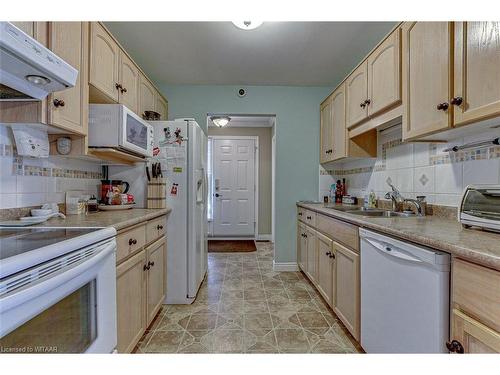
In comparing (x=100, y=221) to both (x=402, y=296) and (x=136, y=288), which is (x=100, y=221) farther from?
(x=402, y=296)

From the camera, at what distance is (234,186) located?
5.11m

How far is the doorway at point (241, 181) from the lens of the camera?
507cm

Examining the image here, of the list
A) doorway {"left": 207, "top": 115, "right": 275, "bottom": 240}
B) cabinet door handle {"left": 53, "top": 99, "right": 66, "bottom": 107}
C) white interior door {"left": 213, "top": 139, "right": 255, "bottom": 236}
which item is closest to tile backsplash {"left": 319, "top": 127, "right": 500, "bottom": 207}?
cabinet door handle {"left": 53, "top": 99, "right": 66, "bottom": 107}

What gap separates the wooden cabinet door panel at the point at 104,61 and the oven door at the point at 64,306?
3.60ft

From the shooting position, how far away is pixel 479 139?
4.50 feet

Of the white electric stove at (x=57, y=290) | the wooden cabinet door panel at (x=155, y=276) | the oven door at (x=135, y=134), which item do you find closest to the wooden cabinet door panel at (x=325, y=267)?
the wooden cabinet door panel at (x=155, y=276)

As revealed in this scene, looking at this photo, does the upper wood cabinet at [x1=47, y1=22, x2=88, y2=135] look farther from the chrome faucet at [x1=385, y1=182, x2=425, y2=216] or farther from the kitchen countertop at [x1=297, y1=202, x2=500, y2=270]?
the chrome faucet at [x1=385, y1=182, x2=425, y2=216]

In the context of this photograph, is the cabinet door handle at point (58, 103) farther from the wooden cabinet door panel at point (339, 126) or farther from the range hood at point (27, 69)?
the wooden cabinet door panel at point (339, 126)

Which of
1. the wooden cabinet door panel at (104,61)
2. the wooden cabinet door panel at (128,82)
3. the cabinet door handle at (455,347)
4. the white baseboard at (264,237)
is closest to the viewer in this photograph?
the cabinet door handle at (455,347)

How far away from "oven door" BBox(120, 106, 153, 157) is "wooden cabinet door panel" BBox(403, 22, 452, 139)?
72.9 inches

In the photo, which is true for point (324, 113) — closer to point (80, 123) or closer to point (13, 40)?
point (80, 123)

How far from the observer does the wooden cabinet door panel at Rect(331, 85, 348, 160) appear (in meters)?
2.51

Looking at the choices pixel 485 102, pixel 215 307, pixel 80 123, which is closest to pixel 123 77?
pixel 80 123

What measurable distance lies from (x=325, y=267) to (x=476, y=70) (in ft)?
5.41
